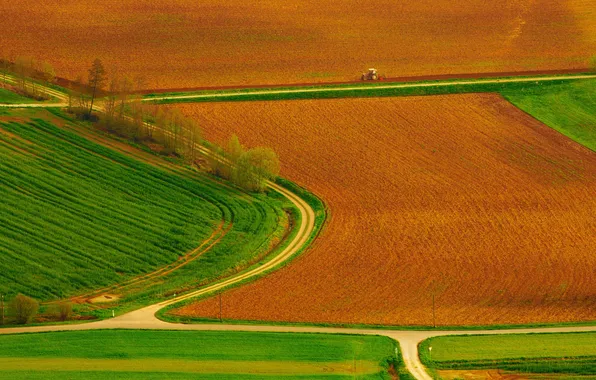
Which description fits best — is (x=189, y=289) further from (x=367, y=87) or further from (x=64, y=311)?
(x=367, y=87)

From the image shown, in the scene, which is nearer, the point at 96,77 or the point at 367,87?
the point at 96,77

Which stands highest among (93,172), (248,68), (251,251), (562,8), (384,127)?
(562,8)

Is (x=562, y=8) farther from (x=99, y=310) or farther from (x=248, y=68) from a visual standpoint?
(x=99, y=310)

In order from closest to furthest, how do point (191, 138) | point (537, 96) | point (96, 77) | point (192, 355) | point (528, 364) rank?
1. point (528, 364)
2. point (192, 355)
3. point (191, 138)
4. point (96, 77)
5. point (537, 96)

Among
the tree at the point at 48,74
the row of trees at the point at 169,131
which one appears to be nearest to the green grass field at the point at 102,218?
the row of trees at the point at 169,131

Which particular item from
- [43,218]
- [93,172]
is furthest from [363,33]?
[43,218]

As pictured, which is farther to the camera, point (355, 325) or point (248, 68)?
point (248, 68)

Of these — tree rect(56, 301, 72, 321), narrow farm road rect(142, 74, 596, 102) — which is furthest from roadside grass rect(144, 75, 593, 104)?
tree rect(56, 301, 72, 321)

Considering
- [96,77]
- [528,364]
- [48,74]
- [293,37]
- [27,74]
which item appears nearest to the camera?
[528,364]

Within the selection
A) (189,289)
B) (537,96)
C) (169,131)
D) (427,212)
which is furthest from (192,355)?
(537,96)
